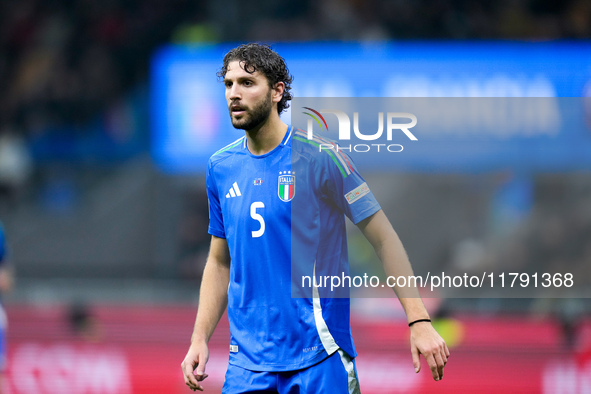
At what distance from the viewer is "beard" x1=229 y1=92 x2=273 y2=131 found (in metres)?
2.97

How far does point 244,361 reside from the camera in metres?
2.98

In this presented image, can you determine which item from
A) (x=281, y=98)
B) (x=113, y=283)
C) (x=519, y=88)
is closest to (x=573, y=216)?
(x=519, y=88)

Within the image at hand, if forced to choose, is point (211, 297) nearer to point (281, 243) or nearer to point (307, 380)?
point (281, 243)

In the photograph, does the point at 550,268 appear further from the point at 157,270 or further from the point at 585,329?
the point at 157,270

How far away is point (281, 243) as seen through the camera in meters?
2.97

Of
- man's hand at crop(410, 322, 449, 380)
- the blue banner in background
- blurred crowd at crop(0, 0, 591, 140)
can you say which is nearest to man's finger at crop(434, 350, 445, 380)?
man's hand at crop(410, 322, 449, 380)

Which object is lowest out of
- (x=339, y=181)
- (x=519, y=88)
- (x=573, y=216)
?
(x=339, y=181)

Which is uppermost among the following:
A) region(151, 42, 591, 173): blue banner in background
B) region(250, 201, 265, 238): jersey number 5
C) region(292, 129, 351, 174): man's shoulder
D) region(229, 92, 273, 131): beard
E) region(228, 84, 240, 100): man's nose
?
region(151, 42, 591, 173): blue banner in background

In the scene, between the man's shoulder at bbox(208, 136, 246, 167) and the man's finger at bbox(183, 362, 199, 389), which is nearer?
the man's finger at bbox(183, 362, 199, 389)

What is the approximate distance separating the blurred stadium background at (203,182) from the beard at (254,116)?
3955 millimetres

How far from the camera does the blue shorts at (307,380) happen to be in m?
2.87

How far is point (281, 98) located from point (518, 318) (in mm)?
5618

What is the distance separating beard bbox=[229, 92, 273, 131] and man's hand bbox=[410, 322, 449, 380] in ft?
2.99

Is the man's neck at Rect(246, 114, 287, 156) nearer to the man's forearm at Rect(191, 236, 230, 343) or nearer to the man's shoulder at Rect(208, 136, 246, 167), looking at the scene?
the man's shoulder at Rect(208, 136, 246, 167)
